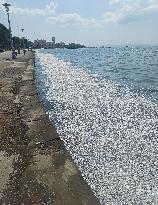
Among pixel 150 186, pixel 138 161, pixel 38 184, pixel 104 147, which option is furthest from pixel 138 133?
pixel 38 184

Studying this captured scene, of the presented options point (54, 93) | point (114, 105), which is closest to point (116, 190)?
point (114, 105)

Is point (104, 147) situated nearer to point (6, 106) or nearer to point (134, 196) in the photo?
point (134, 196)

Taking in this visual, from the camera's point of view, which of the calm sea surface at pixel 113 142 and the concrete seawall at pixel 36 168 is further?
the calm sea surface at pixel 113 142

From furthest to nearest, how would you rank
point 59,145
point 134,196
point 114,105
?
point 114,105, point 59,145, point 134,196

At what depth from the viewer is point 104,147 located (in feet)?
34.9

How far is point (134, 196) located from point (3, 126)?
7.03 meters

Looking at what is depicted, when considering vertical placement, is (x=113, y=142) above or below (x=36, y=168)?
below

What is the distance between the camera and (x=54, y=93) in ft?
77.6

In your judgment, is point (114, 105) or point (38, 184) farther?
point (114, 105)

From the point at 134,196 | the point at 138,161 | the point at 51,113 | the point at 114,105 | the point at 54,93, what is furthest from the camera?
the point at 54,93

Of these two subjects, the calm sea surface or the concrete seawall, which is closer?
the concrete seawall

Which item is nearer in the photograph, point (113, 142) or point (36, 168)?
point (36, 168)

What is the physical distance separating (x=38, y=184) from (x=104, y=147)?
352 cm

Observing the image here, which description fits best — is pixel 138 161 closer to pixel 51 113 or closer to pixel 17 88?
pixel 51 113
